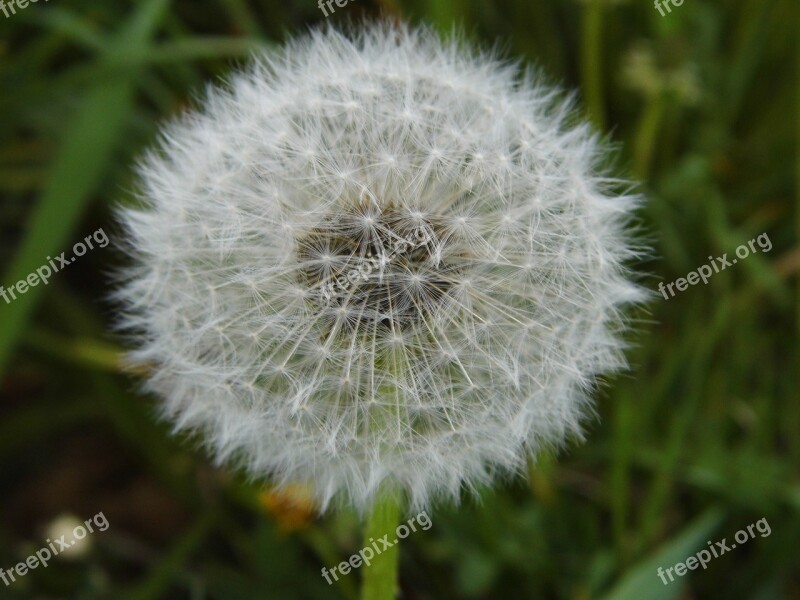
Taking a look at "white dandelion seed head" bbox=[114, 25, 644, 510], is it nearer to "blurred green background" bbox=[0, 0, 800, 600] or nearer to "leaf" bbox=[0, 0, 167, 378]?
"blurred green background" bbox=[0, 0, 800, 600]

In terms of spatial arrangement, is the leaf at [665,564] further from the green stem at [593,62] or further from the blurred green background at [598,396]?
the green stem at [593,62]

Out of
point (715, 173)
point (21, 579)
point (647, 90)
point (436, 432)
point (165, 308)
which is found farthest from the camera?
point (715, 173)

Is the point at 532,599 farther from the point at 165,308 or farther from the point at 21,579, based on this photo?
the point at 21,579

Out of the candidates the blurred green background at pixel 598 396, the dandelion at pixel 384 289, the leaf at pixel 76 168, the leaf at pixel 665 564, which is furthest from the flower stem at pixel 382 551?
the leaf at pixel 76 168

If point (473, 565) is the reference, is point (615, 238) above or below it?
above

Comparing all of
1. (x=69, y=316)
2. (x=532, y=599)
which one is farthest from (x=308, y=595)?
(x=69, y=316)

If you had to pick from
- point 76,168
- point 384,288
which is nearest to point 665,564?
point 384,288
